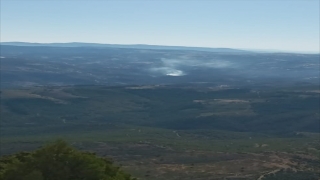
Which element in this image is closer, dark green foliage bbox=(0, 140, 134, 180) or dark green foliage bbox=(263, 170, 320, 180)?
dark green foliage bbox=(0, 140, 134, 180)

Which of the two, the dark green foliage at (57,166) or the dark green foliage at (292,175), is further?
the dark green foliage at (292,175)

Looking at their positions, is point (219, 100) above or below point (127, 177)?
below

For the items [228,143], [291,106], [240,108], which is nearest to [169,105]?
[240,108]

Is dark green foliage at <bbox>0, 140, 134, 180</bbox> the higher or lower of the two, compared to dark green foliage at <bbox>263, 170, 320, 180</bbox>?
higher

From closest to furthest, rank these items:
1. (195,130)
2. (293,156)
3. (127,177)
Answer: (127,177) → (293,156) → (195,130)

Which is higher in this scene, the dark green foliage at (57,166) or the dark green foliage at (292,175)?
the dark green foliage at (57,166)

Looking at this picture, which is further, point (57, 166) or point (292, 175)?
point (292, 175)

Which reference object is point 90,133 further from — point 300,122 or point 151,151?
point 300,122

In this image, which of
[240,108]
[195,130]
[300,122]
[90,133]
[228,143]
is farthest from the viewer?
[240,108]
